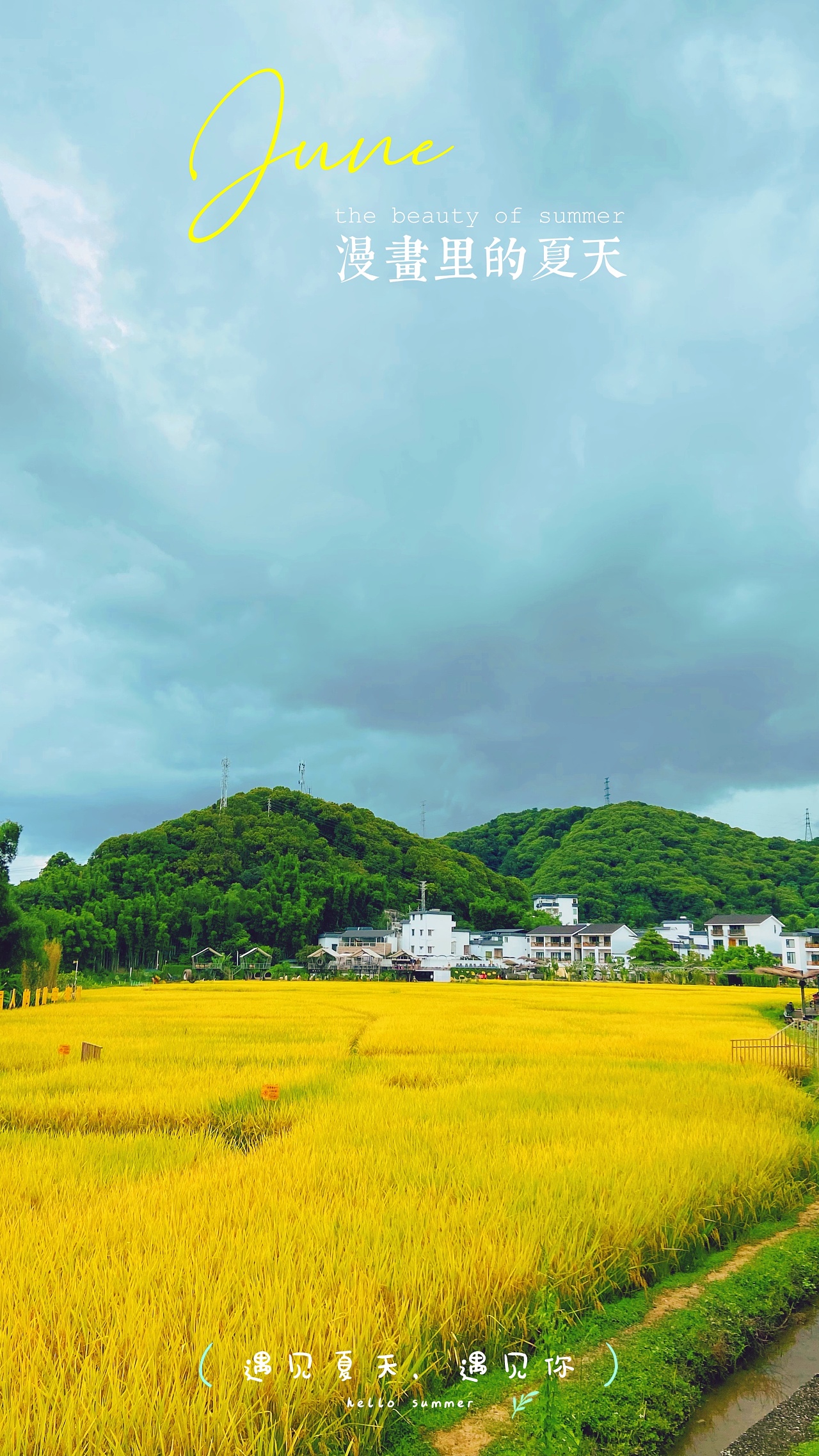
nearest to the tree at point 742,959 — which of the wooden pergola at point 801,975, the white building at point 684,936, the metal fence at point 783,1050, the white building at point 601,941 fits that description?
the white building at point 684,936

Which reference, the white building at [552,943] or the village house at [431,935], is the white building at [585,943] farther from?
the village house at [431,935]

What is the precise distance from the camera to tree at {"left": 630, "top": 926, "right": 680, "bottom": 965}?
195 ft

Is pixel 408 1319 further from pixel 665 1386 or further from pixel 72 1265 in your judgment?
pixel 72 1265

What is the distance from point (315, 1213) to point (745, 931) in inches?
2895

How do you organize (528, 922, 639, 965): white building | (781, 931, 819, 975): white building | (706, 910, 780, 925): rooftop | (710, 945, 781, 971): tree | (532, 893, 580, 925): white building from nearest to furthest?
(710, 945, 781, 971): tree → (781, 931, 819, 975): white building → (706, 910, 780, 925): rooftop → (528, 922, 639, 965): white building → (532, 893, 580, 925): white building

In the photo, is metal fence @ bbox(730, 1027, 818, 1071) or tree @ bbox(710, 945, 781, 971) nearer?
metal fence @ bbox(730, 1027, 818, 1071)

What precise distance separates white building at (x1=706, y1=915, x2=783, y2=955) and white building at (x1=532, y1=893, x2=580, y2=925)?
69.5 feet

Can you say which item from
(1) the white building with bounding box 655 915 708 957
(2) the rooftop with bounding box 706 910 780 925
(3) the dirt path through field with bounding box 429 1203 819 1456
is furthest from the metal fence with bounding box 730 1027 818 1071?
(2) the rooftop with bounding box 706 910 780 925

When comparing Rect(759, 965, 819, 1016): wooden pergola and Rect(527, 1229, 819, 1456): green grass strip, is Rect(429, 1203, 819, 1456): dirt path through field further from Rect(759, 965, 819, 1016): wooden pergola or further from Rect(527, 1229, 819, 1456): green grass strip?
Rect(759, 965, 819, 1016): wooden pergola

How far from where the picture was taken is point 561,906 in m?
92.8

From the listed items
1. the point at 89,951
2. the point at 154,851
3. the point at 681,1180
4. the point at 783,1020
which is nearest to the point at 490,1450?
the point at 681,1180

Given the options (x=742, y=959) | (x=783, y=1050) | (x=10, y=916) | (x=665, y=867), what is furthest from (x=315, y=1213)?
(x=665, y=867)

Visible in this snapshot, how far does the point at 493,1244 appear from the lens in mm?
4777

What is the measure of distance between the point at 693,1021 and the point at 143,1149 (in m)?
19.1
